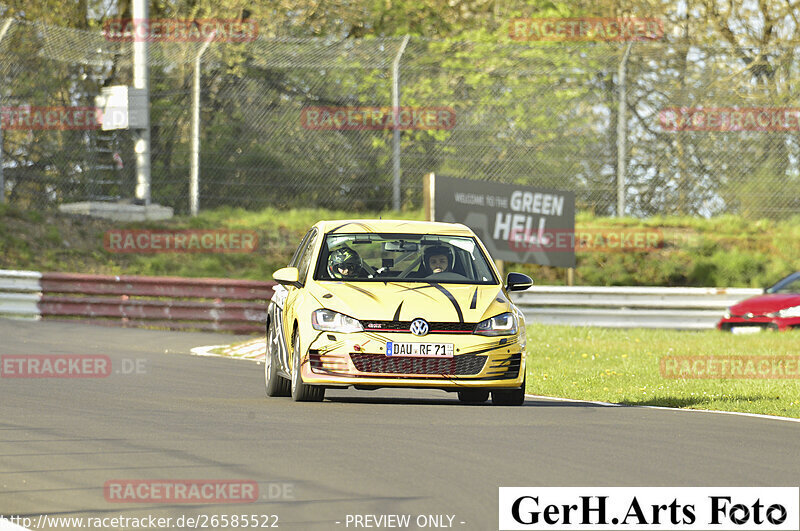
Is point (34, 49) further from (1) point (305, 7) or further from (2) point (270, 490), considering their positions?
(2) point (270, 490)

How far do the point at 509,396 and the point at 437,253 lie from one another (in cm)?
149

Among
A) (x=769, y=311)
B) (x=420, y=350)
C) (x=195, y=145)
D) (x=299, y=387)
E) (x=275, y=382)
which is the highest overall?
(x=195, y=145)

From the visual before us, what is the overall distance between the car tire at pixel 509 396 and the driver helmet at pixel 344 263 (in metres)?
1.65

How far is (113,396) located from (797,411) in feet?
20.3

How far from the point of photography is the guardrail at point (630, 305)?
86.0 feet

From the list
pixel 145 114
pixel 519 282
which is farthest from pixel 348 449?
pixel 145 114

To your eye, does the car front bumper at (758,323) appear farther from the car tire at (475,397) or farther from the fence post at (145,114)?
the car tire at (475,397)

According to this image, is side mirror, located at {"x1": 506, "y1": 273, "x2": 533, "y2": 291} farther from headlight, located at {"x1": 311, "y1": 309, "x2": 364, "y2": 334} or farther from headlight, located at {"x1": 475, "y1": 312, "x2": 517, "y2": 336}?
headlight, located at {"x1": 311, "y1": 309, "x2": 364, "y2": 334}

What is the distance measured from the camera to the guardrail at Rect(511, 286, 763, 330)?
86.0 feet

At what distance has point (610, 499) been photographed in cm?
758

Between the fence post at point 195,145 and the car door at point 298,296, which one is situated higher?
the fence post at point 195,145

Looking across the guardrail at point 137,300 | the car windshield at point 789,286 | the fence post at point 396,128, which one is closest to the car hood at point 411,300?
the guardrail at point 137,300

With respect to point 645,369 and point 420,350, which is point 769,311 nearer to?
point 645,369

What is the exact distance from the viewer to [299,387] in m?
12.4
